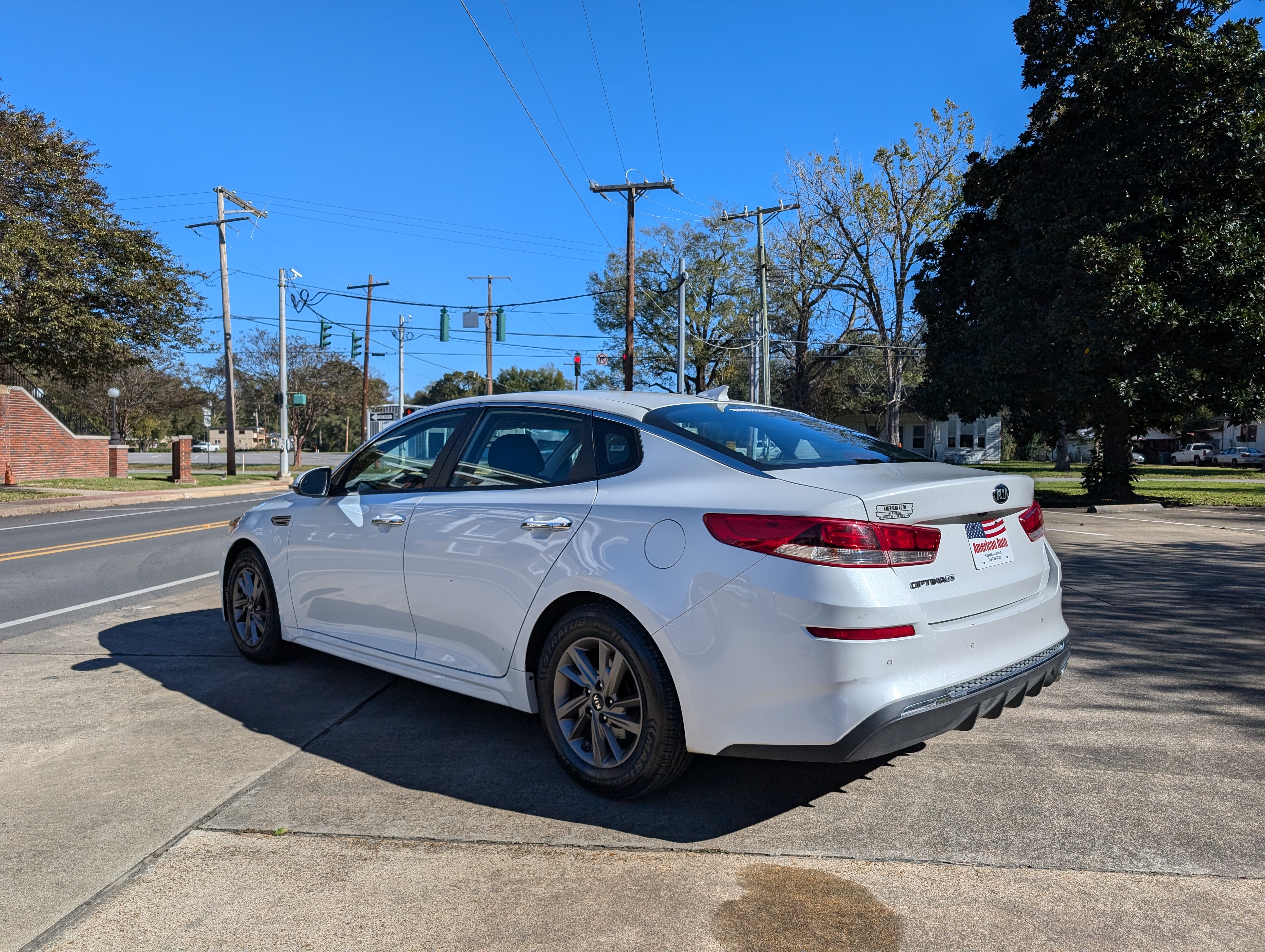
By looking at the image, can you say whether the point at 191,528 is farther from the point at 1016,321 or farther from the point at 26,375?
the point at 1016,321

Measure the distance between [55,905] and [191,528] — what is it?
13.1 m

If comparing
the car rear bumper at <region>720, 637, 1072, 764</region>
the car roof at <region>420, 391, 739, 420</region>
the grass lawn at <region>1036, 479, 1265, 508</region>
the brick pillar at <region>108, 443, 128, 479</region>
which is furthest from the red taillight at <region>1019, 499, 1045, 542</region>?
the brick pillar at <region>108, 443, 128, 479</region>

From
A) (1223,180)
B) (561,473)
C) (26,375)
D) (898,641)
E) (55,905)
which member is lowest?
(55,905)

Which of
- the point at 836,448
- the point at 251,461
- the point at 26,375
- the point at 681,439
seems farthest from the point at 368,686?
the point at 251,461

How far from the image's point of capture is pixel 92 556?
11.2m

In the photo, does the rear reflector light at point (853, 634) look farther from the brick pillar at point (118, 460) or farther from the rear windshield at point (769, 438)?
the brick pillar at point (118, 460)

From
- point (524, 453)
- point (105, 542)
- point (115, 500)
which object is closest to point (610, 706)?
point (524, 453)

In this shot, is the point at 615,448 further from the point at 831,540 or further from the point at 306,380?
the point at 306,380

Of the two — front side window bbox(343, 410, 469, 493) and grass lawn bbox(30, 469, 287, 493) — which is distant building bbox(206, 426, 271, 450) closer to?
grass lawn bbox(30, 469, 287, 493)

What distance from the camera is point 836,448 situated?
398 cm

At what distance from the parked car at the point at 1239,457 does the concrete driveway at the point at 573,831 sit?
63.3 metres

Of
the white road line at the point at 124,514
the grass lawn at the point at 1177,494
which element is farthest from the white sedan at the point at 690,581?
the grass lawn at the point at 1177,494

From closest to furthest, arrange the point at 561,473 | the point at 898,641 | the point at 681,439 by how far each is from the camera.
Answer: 1. the point at 898,641
2. the point at 681,439
3. the point at 561,473

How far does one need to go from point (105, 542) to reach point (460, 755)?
35.8ft
